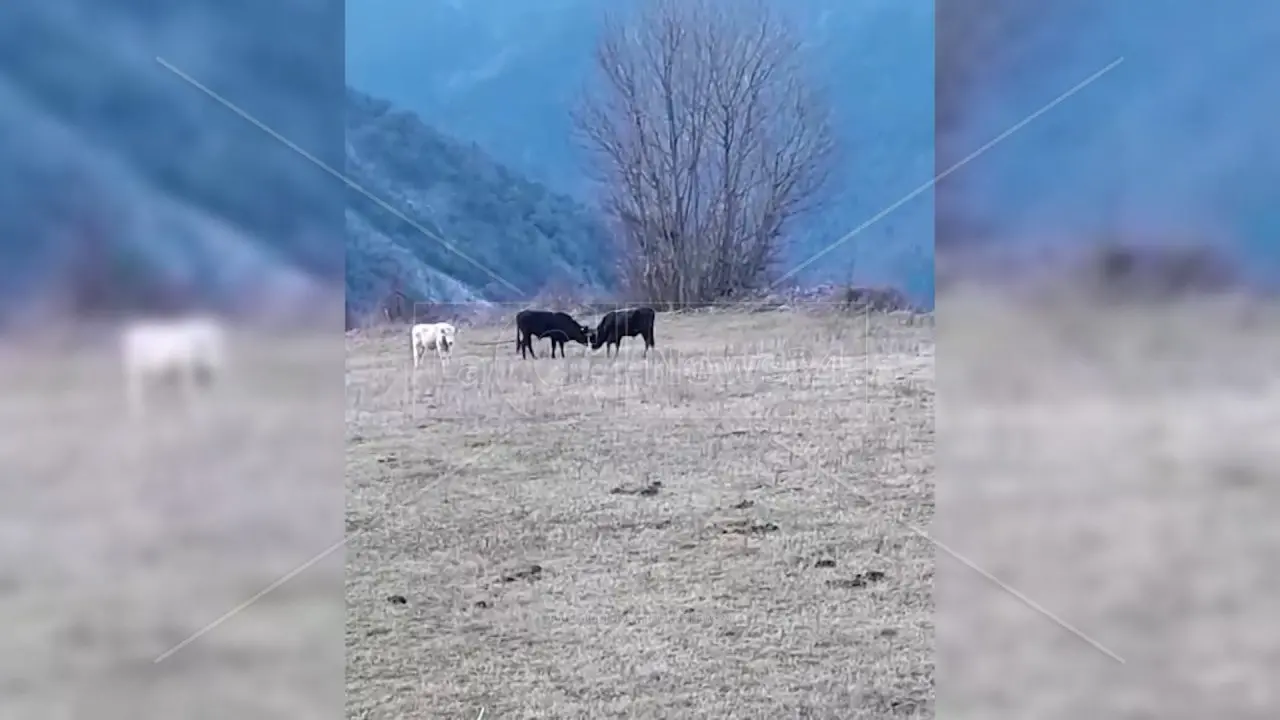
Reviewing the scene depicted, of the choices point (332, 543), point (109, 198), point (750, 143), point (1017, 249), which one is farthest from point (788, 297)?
point (109, 198)

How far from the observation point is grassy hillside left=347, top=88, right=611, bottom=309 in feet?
6.61

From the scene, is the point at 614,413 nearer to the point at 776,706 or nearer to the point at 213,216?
the point at 776,706

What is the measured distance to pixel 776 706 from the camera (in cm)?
202

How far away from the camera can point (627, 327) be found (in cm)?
206

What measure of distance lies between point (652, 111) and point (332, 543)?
3.57 ft

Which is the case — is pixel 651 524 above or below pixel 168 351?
below
